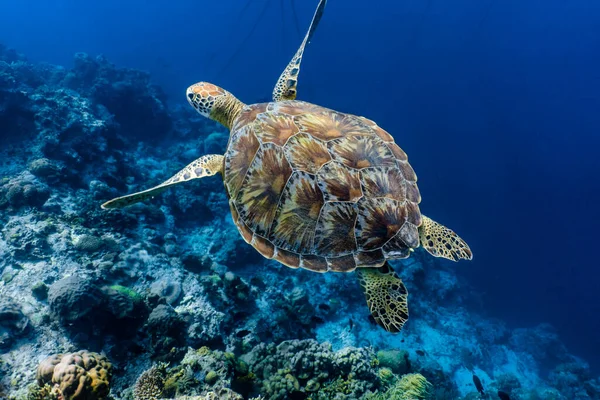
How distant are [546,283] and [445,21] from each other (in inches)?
2827

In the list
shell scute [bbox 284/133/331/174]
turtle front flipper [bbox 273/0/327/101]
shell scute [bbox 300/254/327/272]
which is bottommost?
shell scute [bbox 300/254/327/272]

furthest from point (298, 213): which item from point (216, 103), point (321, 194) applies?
point (216, 103)

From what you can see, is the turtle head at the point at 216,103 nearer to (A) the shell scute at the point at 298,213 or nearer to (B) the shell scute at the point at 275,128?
(B) the shell scute at the point at 275,128

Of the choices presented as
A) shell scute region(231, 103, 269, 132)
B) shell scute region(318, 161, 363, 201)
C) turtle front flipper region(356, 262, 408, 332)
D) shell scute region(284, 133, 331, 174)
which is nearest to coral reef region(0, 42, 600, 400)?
turtle front flipper region(356, 262, 408, 332)

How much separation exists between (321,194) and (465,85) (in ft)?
186

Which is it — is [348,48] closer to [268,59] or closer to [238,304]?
[268,59]

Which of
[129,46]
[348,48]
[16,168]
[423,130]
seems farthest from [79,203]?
[348,48]

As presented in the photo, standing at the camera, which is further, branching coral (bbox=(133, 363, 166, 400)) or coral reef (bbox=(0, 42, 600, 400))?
coral reef (bbox=(0, 42, 600, 400))

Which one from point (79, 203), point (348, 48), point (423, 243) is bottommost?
point (79, 203)

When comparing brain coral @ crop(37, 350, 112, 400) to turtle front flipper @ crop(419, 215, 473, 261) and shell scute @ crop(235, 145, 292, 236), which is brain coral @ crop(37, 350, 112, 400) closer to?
shell scute @ crop(235, 145, 292, 236)

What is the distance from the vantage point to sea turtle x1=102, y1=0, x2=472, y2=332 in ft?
7.97

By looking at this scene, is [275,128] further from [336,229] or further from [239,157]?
[336,229]

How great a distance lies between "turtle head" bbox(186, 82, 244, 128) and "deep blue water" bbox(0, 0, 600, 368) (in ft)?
53.5

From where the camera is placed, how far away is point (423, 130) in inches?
1310
